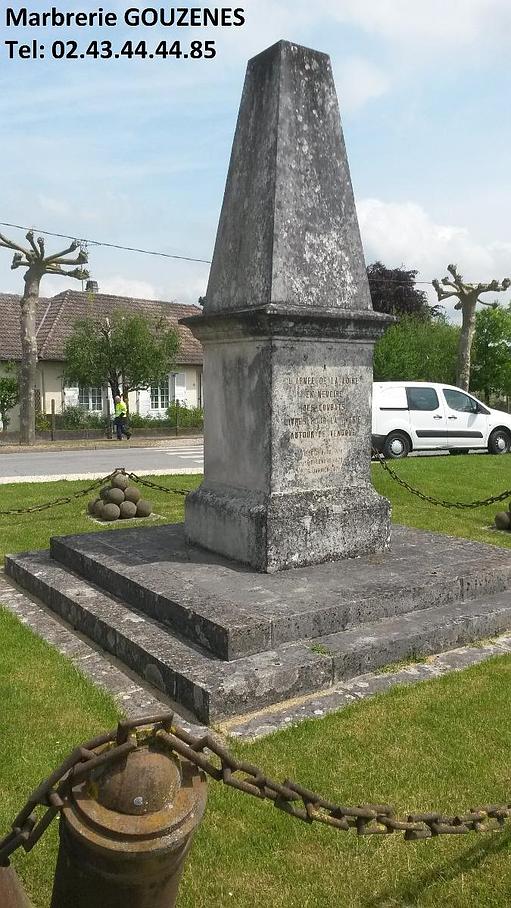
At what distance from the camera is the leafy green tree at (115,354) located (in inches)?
1120

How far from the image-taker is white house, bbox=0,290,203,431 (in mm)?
31797

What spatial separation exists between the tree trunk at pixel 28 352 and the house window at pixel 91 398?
7466mm

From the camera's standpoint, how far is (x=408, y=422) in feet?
60.6

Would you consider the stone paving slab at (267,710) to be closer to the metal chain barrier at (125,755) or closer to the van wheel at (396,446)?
the metal chain barrier at (125,755)

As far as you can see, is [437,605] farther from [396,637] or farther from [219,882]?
[219,882]

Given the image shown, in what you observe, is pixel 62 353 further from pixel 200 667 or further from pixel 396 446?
pixel 200 667

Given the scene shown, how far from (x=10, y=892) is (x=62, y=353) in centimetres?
3107

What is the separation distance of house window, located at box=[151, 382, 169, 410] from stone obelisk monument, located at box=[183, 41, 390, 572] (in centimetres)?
2967

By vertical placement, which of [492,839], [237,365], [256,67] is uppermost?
[256,67]

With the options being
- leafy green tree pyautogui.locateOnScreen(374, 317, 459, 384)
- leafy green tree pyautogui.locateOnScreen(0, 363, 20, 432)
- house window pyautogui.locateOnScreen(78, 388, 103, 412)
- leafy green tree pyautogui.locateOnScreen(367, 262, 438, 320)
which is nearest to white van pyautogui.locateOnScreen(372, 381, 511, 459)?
leafy green tree pyautogui.locateOnScreen(374, 317, 459, 384)

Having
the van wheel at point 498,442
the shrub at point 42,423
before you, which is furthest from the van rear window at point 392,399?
the shrub at point 42,423

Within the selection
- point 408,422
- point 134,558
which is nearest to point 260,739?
point 134,558

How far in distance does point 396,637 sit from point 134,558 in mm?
2434

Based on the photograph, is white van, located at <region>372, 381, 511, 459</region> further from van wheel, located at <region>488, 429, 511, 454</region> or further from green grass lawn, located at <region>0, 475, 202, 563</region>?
green grass lawn, located at <region>0, 475, 202, 563</region>
